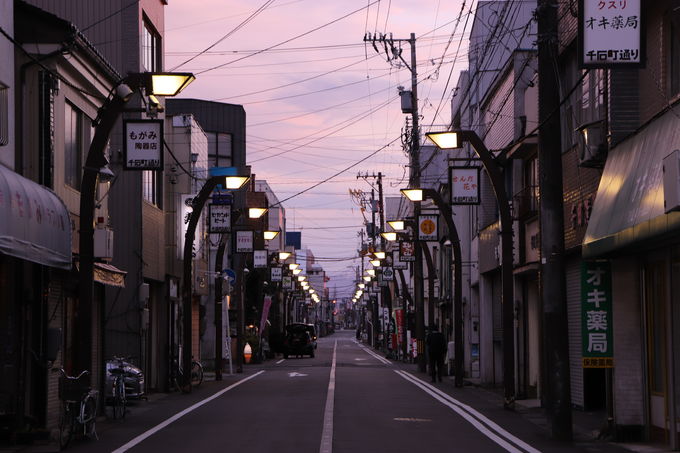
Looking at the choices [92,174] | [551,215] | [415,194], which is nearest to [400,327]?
[415,194]

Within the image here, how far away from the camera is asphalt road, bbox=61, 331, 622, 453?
16.5 metres

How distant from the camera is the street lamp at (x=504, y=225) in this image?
80.3ft

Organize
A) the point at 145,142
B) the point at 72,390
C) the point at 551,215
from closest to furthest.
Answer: the point at 72,390, the point at 551,215, the point at 145,142

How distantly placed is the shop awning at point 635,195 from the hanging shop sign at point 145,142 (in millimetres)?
8264

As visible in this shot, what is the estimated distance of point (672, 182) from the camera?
1288 cm

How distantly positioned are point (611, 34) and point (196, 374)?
22.3m

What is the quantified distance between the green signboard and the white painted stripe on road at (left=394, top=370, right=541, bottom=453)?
1959 mm

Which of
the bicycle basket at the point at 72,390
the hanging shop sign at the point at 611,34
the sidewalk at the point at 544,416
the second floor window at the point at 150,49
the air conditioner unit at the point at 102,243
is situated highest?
the second floor window at the point at 150,49

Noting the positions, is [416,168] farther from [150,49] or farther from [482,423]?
[482,423]

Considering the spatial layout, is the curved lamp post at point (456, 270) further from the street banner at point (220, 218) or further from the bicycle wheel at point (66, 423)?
the bicycle wheel at point (66, 423)

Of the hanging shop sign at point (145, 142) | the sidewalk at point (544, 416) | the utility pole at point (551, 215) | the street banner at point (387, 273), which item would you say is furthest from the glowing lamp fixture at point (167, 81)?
the street banner at point (387, 273)

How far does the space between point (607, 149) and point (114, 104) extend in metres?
8.79

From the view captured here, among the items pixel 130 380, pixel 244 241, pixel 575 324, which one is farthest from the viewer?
pixel 244 241

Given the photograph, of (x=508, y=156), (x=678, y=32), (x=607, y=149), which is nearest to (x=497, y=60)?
(x=508, y=156)
